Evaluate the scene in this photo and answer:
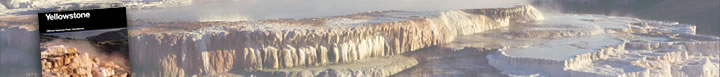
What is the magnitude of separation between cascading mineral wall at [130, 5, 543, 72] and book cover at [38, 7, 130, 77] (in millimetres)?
1404

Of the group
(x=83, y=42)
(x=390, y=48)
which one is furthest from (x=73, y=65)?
(x=390, y=48)

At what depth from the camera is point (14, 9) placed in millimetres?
8688

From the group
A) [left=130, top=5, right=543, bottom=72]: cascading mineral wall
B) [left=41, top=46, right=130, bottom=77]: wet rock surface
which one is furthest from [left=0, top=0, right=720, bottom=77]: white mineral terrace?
[left=41, top=46, right=130, bottom=77]: wet rock surface

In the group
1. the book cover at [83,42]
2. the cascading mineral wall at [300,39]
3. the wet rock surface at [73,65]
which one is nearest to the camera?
the book cover at [83,42]

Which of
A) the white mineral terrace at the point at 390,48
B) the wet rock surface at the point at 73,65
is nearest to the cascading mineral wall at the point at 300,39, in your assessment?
the white mineral terrace at the point at 390,48

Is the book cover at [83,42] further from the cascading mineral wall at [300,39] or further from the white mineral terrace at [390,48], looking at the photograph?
the cascading mineral wall at [300,39]

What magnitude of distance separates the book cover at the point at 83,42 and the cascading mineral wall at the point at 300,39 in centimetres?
140

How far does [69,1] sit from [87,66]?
15.0ft

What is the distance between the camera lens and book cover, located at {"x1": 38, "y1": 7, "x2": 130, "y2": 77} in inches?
207

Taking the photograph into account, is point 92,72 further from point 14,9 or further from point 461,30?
point 461,30

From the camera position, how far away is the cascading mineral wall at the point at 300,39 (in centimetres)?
746

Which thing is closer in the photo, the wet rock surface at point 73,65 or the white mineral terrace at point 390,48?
the wet rock surface at point 73,65

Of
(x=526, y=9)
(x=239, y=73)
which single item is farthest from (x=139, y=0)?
(x=526, y=9)

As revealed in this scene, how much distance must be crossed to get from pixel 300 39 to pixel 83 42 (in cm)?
295
